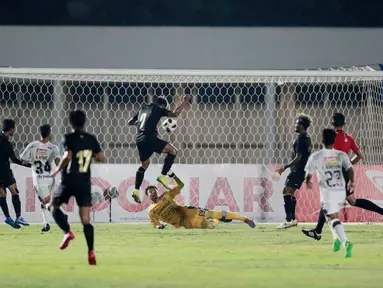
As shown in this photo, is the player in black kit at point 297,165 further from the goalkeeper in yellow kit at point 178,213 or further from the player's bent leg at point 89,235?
the player's bent leg at point 89,235

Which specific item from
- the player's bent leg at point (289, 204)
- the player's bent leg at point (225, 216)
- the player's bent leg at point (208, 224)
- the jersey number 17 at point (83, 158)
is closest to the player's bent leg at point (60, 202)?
the jersey number 17 at point (83, 158)

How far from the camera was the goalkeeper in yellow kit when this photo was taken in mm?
17734

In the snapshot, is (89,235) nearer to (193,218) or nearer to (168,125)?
(193,218)

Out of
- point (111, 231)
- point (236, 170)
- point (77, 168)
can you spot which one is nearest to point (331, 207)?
point (77, 168)

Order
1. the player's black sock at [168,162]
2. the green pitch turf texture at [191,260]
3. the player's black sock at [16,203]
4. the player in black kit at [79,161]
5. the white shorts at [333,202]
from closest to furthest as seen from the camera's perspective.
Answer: the green pitch turf texture at [191,260], the player in black kit at [79,161], the white shorts at [333,202], the player's black sock at [168,162], the player's black sock at [16,203]

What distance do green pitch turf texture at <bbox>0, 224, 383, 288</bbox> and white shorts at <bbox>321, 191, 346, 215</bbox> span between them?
1.70 feet

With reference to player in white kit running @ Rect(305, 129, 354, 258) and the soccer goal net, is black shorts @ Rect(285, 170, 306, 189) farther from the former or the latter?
player in white kit running @ Rect(305, 129, 354, 258)

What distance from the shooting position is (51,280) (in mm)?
10336

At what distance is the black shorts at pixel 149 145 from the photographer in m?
18.0

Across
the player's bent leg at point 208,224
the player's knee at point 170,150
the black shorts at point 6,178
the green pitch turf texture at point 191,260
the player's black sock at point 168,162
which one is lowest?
the green pitch turf texture at point 191,260

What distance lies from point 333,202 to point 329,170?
1.20 feet

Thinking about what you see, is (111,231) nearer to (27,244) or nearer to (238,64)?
(27,244)
